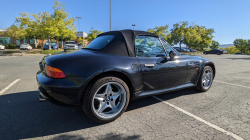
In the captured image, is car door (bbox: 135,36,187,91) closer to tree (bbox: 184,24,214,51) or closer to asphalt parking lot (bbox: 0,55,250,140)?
asphalt parking lot (bbox: 0,55,250,140)

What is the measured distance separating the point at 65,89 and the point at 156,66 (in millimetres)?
1610

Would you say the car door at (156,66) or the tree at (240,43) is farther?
the tree at (240,43)

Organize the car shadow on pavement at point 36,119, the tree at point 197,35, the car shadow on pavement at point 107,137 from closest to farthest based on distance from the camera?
the car shadow on pavement at point 107,137 < the car shadow on pavement at point 36,119 < the tree at point 197,35

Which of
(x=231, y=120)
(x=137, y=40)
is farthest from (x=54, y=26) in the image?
(x=231, y=120)

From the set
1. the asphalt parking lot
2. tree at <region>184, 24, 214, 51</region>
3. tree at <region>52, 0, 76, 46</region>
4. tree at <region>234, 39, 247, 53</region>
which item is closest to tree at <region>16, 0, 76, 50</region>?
tree at <region>52, 0, 76, 46</region>

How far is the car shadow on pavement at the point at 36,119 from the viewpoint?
2.06 metres

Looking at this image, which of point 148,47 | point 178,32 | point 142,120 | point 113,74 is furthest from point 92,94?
point 178,32

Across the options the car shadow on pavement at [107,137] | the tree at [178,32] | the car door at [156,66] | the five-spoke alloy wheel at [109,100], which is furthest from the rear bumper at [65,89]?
the tree at [178,32]

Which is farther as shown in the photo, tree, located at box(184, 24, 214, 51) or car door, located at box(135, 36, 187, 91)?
tree, located at box(184, 24, 214, 51)

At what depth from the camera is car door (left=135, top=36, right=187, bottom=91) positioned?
2.63 m

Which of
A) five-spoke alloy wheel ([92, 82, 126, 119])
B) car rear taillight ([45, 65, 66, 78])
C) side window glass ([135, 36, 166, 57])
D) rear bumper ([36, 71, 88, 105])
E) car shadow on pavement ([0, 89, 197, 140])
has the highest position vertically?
side window glass ([135, 36, 166, 57])

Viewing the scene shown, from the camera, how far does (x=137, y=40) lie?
2.77 metres

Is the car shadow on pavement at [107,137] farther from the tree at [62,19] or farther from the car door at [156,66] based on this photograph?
the tree at [62,19]

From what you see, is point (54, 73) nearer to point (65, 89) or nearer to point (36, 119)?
point (65, 89)
